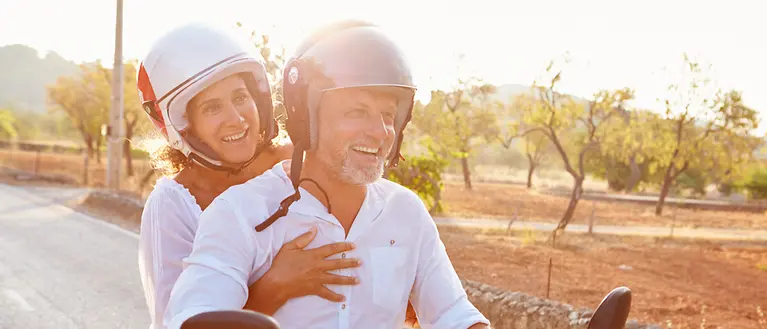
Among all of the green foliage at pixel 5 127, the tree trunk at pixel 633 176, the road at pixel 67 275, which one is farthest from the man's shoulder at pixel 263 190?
the green foliage at pixel 5 127

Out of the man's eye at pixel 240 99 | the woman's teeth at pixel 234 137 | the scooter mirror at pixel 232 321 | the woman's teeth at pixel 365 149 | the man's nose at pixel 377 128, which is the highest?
the man's eye at pixel 240 99

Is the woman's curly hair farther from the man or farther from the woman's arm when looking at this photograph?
the man

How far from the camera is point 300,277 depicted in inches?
61.3

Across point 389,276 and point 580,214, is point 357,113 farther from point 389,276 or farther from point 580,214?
point 580,214

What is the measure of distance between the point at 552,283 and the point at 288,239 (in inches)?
374

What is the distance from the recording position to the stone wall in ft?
18.8

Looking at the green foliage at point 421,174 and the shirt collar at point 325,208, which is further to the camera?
the green foliage at point 421,174

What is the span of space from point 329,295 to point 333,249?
0.31 ft

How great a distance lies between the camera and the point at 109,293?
8258 mm

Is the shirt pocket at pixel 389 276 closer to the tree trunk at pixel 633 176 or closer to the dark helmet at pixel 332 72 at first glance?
the dark helmet at pixel 332 72

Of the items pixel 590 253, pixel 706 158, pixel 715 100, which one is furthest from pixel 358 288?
pixel 706 158

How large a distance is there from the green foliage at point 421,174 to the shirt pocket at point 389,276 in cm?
1663

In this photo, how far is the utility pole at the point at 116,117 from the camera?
19469mm

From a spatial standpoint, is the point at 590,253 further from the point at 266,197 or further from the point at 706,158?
the point at 706,158
